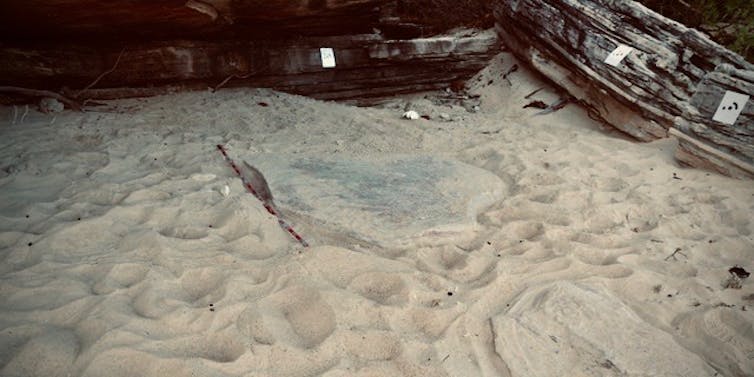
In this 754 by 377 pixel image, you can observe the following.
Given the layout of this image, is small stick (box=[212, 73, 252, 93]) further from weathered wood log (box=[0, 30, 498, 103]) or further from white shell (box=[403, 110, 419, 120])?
white shell (box=[403, 110, 419, 120])

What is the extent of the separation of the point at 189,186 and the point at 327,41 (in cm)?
292

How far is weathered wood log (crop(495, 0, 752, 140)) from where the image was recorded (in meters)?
4.09

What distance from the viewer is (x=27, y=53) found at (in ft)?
14.5

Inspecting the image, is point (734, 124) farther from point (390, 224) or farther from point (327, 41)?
point (327, 41)

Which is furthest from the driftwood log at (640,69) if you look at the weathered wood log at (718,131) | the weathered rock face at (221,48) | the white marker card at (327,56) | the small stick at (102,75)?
the small stick at (102,75)

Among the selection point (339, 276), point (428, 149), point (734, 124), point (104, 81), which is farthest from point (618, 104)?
point (104, 81)

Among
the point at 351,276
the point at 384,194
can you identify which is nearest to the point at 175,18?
the point at 384,194

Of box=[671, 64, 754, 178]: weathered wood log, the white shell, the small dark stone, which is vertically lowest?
the white shell

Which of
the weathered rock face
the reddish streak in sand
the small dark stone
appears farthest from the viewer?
the weathered rock face

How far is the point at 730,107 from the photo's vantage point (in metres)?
3.67

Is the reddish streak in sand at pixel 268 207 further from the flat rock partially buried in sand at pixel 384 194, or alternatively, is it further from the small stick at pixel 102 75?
the small stick at pixel 102 75

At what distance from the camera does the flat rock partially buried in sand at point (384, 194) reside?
116 inches

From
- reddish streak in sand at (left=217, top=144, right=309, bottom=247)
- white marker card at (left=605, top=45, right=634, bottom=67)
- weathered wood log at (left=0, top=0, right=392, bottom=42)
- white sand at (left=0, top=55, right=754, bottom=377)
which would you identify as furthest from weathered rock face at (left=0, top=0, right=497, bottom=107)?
white marker card at (left=605, top=45, right=634, bottom=67)

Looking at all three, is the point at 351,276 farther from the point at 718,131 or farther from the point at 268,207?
the point at 718,131
